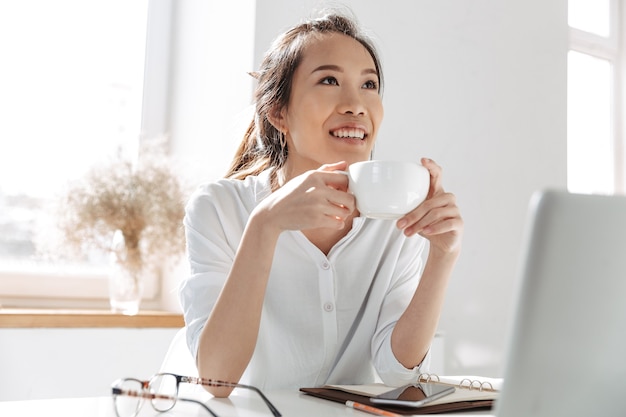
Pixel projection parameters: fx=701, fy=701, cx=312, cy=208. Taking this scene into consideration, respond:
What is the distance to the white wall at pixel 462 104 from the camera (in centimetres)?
238

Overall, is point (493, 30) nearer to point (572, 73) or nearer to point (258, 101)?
point (572, 73)

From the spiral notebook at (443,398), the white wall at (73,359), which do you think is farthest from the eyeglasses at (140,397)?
the white wall at (73,359)

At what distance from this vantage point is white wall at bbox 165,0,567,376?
2.38 metres

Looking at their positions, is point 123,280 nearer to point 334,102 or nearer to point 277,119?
point 277,119

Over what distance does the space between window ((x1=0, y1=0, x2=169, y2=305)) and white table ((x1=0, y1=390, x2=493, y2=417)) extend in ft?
4.89

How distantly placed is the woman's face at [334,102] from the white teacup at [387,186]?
1.31 feet

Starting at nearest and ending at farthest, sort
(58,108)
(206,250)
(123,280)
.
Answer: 1. (206,250)
2. (123,280)
3. (58,108)

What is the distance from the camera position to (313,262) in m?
1.38

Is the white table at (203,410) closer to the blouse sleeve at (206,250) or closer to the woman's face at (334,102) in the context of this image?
the blouse sleeve at (206,250)

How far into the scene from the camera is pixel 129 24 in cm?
258

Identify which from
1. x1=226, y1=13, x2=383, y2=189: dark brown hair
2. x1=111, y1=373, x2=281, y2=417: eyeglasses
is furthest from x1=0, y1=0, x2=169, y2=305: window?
x1=111, y1=373, x2=281, y2=417: eyeglasses

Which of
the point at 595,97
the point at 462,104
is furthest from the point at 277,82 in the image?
the point at 595,97

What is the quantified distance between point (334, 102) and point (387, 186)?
1.58ft

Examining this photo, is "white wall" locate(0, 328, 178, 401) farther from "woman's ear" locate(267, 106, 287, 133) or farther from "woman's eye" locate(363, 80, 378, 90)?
"woman's eye" locate(363, 80, 378, 90)
